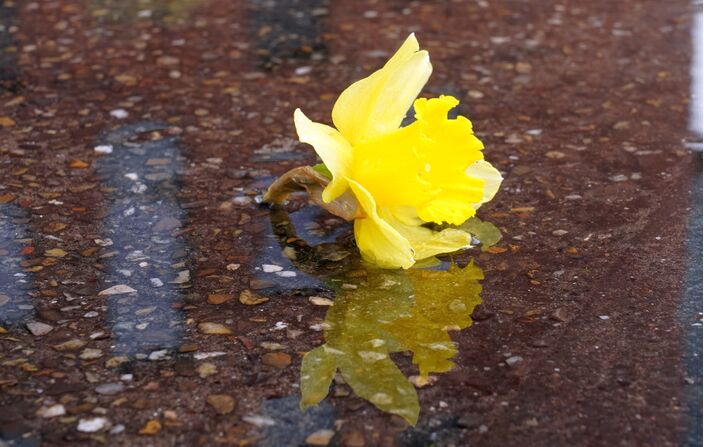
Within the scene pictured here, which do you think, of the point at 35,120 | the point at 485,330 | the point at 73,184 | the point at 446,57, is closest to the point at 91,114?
the point at 35,120

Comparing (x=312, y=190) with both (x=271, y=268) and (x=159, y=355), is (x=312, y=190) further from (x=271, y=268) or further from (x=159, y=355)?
(x=159, y=355)

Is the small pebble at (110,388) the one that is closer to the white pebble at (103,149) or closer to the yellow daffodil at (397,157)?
the yellow daffodil at (397,157)

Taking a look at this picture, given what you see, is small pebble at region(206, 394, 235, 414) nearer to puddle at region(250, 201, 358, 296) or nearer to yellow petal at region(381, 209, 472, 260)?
A: puddle at region(250, 201, 358, 296)

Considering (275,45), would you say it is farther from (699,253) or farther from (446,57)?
(699,253)

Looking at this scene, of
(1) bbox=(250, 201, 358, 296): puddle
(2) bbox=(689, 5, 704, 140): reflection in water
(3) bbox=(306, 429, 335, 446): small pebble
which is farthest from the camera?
(2) bbox=(689, 5, 704, 140): reflection in water

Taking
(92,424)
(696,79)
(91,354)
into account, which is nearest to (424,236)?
(91,354)

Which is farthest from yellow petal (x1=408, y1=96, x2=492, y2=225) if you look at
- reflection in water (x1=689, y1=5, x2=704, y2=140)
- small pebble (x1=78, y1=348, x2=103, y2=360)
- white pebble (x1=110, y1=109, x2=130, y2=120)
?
white pebble (x1=110, y1=109, x2=130, y2=120)
